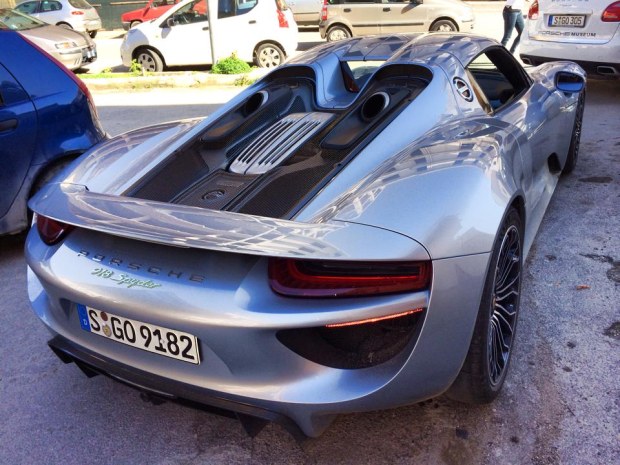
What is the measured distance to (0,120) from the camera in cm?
366

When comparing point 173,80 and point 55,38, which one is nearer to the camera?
point 173,80

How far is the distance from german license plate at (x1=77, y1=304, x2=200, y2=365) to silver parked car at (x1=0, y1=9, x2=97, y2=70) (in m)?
10.1

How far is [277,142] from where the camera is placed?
3006mm

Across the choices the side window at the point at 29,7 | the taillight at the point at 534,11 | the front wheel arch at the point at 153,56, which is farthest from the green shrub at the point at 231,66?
the side window at the point at 29,7

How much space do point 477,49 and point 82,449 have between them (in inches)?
104

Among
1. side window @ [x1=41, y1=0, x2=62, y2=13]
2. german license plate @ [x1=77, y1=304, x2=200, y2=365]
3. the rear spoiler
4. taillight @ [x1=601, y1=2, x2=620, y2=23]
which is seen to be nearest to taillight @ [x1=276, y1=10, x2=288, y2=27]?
taillight @ [x1=601, y1=2, x2=620, y2=23]

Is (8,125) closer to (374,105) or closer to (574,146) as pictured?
(374,105)

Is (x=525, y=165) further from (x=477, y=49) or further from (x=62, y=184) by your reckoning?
(x=62, y=184)

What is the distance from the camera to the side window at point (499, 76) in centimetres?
349

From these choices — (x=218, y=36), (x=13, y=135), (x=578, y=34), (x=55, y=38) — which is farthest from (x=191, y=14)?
(x=13, y=135)

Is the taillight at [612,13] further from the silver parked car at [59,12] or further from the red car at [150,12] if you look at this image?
the silver parked car at [59,12]

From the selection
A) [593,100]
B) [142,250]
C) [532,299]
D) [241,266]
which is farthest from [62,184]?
[593,100]

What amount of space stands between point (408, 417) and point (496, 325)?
1.57 ft

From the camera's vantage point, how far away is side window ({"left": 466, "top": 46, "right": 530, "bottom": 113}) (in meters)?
3.49
